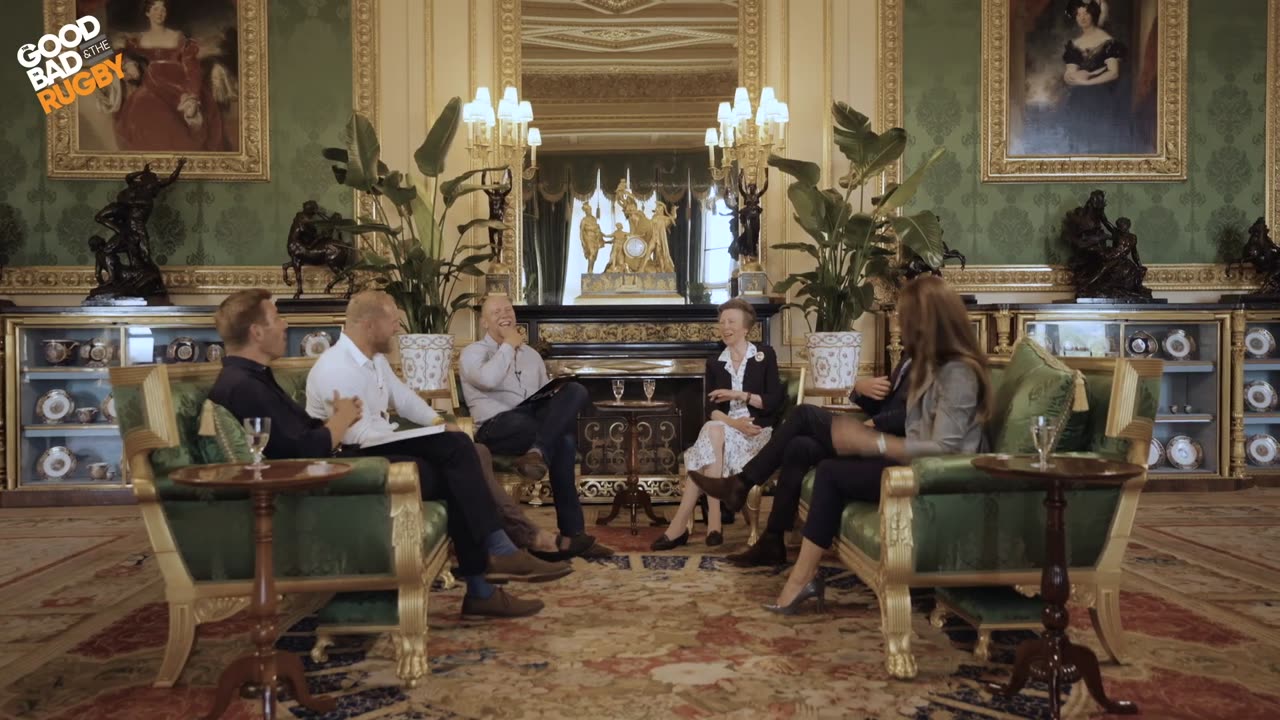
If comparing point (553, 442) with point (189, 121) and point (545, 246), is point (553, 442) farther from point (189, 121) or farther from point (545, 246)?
point (189, 121)

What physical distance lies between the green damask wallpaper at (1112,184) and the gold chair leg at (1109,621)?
4.04 meters

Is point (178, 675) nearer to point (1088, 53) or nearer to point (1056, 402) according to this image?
point (1056, 402)

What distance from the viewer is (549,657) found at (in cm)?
311

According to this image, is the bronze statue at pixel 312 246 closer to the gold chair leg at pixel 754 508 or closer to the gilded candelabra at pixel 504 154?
the gilded candelabra at pixel 504 154

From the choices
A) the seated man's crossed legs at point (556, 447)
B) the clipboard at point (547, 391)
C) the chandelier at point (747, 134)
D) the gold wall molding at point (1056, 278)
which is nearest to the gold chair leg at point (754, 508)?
the seated man's crossed legs at point (556, 447)

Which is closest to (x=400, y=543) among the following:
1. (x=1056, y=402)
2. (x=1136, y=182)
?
A: (x=1056, y=402)

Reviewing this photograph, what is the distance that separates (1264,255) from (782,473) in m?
4.49

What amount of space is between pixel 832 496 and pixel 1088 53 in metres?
4.89

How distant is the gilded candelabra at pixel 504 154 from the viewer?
6230mm

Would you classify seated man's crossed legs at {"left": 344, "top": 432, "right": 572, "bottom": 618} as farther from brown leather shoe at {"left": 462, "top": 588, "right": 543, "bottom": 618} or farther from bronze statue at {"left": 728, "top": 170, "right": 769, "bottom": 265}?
bronze statue at {"left": 728, "top": 170, "right": 769, "bottom": 265}

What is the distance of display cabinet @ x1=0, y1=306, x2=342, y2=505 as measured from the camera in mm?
6148

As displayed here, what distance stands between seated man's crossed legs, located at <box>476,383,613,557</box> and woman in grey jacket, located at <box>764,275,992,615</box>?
1481 mm

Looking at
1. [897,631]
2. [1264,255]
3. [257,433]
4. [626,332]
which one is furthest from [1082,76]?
[257,433]

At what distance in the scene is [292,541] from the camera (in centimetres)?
296
